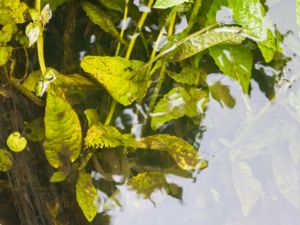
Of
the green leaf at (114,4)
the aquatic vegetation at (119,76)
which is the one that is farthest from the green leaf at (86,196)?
the green leaf at (114,4)

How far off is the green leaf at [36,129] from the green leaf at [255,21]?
418 millimetres

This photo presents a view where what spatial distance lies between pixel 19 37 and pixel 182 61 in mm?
312

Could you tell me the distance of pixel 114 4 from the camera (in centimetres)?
81

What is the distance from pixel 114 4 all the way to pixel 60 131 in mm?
261

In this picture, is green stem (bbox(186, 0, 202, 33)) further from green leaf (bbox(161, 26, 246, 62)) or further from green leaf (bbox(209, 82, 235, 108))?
green leaf (bbox(209, 82, 235, 108))

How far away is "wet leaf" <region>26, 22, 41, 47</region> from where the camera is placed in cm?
76

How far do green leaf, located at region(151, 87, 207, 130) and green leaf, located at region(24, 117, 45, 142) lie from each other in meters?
0.22

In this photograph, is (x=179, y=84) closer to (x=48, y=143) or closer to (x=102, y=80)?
(x=102, y=80)

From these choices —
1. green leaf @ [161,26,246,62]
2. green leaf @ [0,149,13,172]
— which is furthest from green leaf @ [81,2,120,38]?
green leaf @ [0,149,13,172]

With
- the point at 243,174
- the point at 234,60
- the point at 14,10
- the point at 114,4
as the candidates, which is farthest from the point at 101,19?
the point at 243,174

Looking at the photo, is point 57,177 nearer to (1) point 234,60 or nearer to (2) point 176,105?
(2) point 176,105

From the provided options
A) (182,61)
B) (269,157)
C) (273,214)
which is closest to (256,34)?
(182,61)

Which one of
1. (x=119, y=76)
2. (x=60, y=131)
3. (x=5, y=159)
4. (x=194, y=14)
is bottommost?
(x=5, y=159)

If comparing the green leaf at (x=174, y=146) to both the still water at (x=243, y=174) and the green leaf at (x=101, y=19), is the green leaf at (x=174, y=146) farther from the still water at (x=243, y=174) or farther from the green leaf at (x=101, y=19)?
the green leaf at (x=101, y=19)
